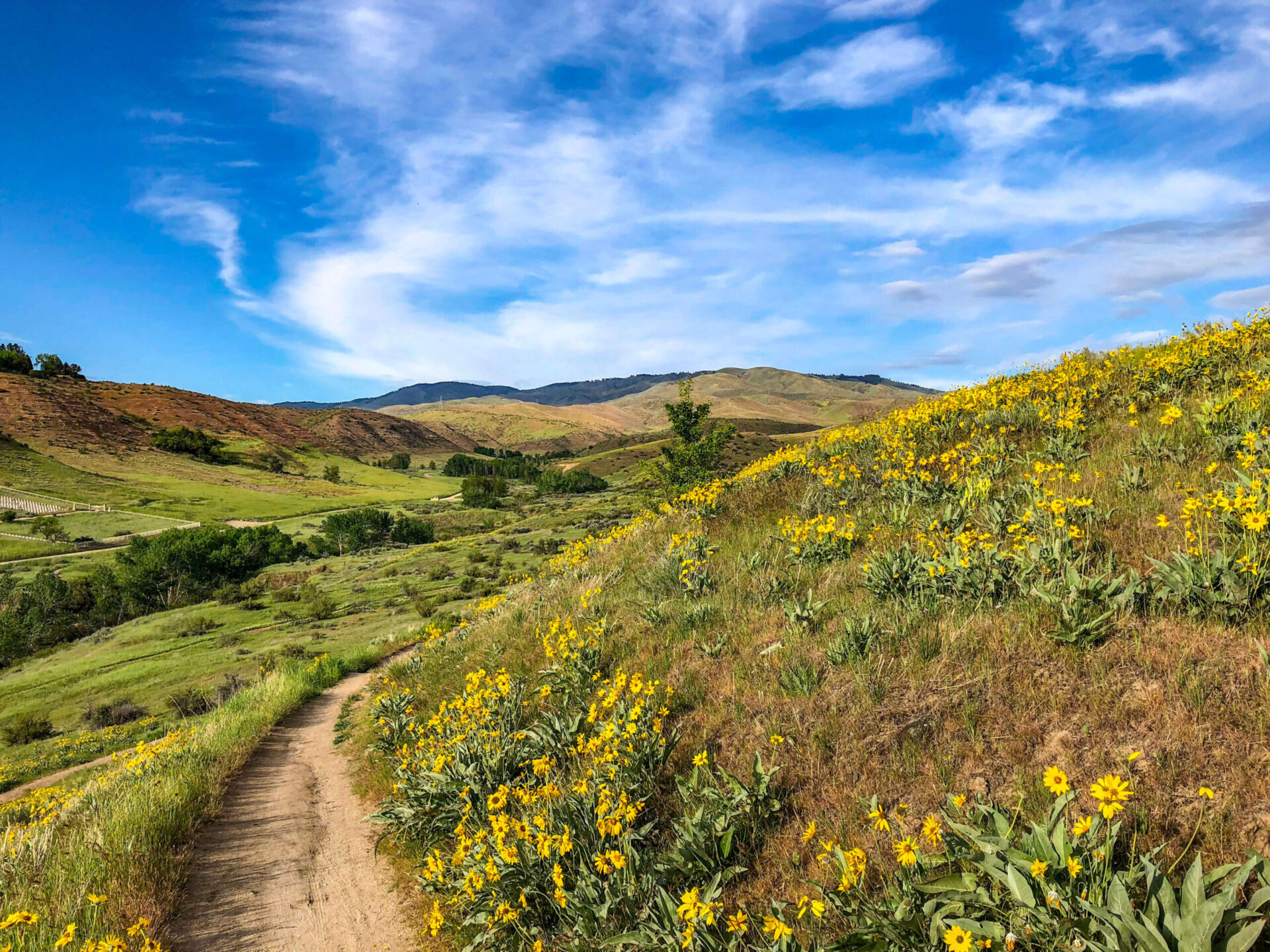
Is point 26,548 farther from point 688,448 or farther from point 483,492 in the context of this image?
point 688,448

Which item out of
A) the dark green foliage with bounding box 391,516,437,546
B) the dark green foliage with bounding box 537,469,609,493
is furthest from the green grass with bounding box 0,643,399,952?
the dark green foliage with bounding box 537,469,609,493

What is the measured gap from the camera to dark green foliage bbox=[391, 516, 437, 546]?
285 ft

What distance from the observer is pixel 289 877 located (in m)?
6.22

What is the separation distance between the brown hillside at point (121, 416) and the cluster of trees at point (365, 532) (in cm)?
7669

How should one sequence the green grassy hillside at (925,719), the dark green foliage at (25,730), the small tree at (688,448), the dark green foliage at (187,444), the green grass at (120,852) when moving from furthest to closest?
1. the dark green foliage at (187,444)
2. the small tree at (688,448)
3. the dark green foliage at (25,730)
4. the green grass at (120,852)
5. the green grassy hillside at (925,719)

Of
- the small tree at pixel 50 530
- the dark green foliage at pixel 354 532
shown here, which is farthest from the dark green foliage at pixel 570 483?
the small tree at pixel 50 530

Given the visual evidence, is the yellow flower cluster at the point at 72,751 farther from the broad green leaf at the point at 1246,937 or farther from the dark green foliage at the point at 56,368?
the dark green foliage at the point at 56,368

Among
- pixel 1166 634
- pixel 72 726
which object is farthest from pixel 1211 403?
pixel 72 726

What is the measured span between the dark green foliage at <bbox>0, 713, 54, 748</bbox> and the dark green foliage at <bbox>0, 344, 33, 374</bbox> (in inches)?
6945

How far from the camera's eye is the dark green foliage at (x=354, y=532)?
82.1 metres

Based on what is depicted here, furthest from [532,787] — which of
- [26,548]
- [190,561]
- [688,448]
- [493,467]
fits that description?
[493,467]

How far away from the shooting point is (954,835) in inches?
123

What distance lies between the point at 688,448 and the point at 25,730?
34.7 meters

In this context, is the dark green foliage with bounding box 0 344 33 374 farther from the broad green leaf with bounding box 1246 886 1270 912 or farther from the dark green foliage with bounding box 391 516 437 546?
the broad green leaf with bounding box 1246 886 1270 912
